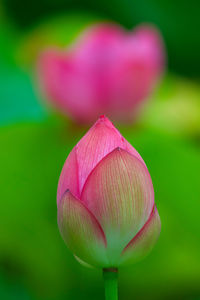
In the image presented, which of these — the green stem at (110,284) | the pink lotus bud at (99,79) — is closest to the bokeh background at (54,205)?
the pink lotus bud at (99,79)

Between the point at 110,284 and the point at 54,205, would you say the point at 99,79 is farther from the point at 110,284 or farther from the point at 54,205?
the point at 110,284

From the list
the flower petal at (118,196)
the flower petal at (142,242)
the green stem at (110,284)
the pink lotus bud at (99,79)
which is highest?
the pink lotus bud at (99,79)

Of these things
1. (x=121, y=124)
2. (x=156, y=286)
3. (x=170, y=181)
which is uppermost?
(x=121, y=124)

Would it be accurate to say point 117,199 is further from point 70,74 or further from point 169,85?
point 169,85

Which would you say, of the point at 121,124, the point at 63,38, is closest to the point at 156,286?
the point at 121,124

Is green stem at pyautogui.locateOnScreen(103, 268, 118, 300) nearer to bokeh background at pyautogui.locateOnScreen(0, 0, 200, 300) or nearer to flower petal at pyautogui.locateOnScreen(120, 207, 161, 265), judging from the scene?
flower petal at pyautogui.locateOnScreen(120, 207, 161, 265)

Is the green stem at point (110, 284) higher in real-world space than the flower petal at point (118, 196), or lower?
lower

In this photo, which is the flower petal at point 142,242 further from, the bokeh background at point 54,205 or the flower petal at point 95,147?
the bokeh background at point 54,205

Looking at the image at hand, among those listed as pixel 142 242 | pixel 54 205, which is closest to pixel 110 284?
pixel 142 242

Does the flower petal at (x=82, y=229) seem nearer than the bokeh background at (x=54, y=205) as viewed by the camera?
Yes
